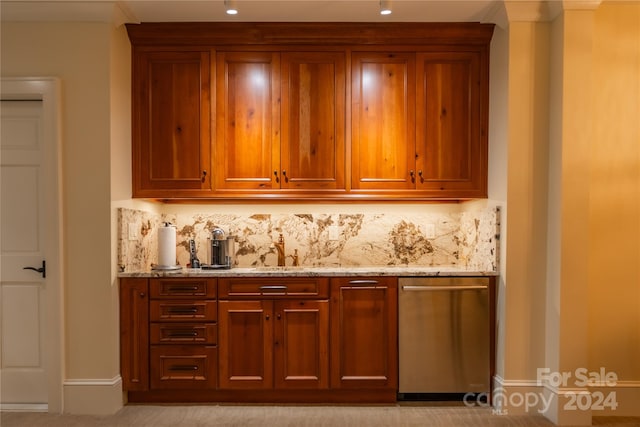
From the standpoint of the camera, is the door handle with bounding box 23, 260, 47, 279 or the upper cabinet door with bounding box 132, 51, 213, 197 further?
the upper cabinet door with bounding box 132, 51, 213, 197

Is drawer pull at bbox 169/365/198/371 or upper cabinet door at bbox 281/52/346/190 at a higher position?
upper cabinet door at bbox 281/52/346/190

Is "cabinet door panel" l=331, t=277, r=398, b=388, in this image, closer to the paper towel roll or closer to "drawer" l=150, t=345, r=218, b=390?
"drawer" l=150, t=345, r=218, b=390

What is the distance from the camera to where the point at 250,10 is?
3.39m

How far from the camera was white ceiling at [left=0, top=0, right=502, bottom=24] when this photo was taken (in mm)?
3221

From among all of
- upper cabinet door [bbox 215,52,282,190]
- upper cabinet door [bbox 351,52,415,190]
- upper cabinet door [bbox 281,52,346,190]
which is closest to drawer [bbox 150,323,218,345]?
upper cabinet door [bbox 215,52,282,190]

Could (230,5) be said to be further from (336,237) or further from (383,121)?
(336,237)

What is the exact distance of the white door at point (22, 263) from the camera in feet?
11.1

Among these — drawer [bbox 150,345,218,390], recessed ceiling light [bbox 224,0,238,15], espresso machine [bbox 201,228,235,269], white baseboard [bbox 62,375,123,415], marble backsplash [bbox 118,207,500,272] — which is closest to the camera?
recessed ceiling light [bbox 224,0,238,15]

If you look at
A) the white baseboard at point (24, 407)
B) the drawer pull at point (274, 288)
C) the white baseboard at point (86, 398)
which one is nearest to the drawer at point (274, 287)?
the drawer pull at point (274, 288)

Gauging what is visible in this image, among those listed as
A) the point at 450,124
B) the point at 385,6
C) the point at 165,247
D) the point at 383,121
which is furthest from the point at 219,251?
the point at 385,6

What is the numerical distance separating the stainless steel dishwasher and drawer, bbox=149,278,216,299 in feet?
4.27

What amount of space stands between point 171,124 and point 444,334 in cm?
242

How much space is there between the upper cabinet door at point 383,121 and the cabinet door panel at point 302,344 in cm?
96

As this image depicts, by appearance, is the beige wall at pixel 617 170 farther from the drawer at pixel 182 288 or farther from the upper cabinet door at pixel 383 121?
the drawer at pixel 182 288
